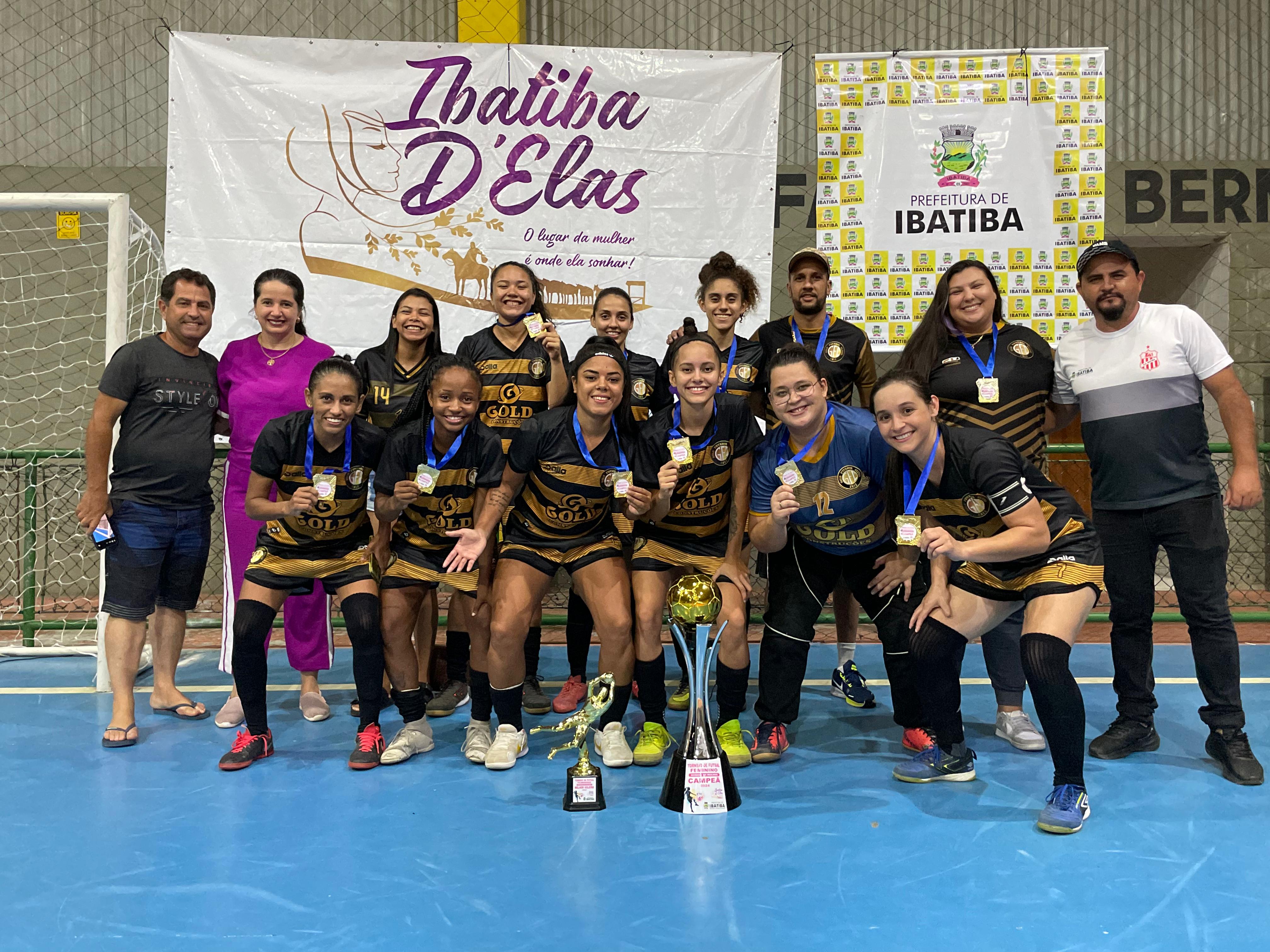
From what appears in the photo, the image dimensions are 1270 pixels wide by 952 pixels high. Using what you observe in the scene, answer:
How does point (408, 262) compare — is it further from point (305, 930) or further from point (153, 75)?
point (305, 930)

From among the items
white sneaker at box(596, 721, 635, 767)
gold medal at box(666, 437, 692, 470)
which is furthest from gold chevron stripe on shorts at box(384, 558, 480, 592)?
gold medal at box(666, 437, 692, 470)

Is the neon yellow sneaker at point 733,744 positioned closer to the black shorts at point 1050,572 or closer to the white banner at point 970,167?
the black shorts at point 1050,572

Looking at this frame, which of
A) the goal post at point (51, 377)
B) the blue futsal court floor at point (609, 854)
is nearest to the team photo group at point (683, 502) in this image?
the blue futsal court floor at point (609, 854)

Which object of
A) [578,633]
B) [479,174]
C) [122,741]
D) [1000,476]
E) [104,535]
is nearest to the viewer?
[1000,476]

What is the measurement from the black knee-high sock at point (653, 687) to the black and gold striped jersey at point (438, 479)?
892 millimetres

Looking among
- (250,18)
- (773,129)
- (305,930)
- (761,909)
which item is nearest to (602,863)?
(761,909)

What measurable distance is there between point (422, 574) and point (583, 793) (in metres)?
1.08

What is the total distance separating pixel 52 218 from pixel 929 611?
7420 millimetres

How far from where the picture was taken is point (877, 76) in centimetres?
517

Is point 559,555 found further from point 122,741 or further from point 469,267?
point 469,267

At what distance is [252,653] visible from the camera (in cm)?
333

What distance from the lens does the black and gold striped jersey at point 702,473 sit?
3.42 metres

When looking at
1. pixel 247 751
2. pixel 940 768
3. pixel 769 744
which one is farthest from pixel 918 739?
pixel 247 751

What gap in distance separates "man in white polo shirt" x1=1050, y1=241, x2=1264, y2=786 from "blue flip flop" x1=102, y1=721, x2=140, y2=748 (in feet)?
12.2
